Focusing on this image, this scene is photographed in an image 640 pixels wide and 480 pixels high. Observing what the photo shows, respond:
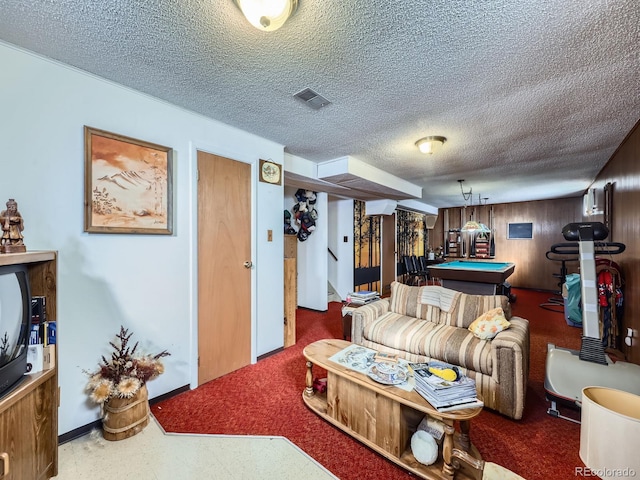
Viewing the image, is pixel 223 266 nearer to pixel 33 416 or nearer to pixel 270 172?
pixel 270 172

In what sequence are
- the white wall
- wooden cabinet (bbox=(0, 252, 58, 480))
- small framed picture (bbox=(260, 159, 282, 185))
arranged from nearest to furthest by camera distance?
wooden cabinet (bbox=(0, 252, 58, 480))
the white wall
small framed picture (bbox=(260, 159, 282, 185))

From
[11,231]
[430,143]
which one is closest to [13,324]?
[11,231]

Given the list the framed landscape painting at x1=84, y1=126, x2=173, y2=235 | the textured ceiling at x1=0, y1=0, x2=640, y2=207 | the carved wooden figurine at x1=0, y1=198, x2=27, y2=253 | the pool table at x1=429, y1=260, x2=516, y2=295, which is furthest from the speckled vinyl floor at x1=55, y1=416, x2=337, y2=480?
the pool table at x1=429, y1=260, x2=516, y2=295

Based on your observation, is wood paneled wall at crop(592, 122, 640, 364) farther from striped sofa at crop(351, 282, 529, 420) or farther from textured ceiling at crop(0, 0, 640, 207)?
striped sofa at crop(351, 282, 529, 420)

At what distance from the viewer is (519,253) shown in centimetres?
741

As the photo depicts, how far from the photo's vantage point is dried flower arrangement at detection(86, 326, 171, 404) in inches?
69.2

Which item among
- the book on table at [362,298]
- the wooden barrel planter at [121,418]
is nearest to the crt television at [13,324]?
the wooden barrel planter at [121,418]

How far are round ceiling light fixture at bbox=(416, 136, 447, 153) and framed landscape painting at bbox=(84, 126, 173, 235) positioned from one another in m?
2.47

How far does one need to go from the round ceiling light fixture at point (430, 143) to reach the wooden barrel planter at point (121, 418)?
131 inches

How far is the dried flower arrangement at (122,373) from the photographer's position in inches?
69.2

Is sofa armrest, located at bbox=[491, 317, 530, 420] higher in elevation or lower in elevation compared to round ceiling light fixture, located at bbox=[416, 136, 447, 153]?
lower

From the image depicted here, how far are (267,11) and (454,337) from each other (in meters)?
2.61

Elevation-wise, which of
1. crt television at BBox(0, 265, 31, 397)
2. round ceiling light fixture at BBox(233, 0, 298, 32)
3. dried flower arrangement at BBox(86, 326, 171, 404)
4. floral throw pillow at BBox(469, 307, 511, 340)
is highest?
round ceiling light fixture at BBox(233, 0, 298, 32)

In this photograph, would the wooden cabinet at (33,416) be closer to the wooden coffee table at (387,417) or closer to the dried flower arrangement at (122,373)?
the dried flower arrangement at (122,373)
